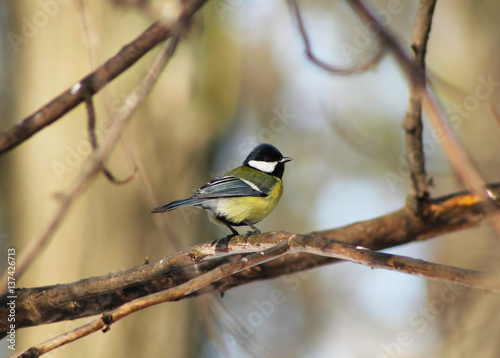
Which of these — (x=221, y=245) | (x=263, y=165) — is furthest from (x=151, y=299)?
(x=263, y=165)

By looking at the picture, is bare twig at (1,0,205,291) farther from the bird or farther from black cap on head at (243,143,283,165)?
black cap on head at (243,143,283,165)

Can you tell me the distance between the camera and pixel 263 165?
3.84 metres

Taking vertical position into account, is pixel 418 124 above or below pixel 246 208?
above

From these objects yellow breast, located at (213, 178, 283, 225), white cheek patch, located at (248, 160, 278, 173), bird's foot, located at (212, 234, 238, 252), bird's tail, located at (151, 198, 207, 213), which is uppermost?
white cheek patch, located at (248, 160, 278, 173)

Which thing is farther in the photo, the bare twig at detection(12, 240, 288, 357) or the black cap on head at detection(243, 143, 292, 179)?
the black cap on head at detection(243, 143, 292, 179)

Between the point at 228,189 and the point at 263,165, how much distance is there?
0.82m

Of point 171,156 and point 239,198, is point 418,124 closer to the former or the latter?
point 239,198

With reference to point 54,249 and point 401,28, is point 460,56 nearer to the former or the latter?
point 401,28

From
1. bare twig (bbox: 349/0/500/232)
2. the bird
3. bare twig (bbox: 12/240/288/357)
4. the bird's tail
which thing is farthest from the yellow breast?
bare twig (bbox: 349/0/500/232)

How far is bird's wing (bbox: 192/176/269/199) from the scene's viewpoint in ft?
9.75

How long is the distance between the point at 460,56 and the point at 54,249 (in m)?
5.53

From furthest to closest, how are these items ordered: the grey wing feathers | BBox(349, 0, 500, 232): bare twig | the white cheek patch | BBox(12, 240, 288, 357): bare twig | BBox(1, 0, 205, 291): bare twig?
1. the white cheek patch
2. the grey wing feathers
3. BBox(12, 240, 288, 357): bare twig
4. BBox(1, 0, 205, 291): bare twig
5. BBox(349, 0, 500, 232): bare twig

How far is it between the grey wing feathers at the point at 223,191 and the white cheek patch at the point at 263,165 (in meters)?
0.52

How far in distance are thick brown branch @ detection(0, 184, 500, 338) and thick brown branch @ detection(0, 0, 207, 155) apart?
79 centimetres
